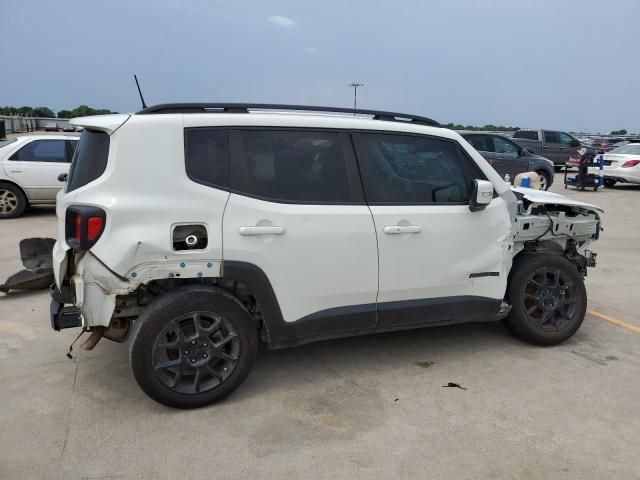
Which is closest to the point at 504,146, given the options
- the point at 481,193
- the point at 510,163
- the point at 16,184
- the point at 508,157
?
the point at 508,157

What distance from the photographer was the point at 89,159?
3223mm

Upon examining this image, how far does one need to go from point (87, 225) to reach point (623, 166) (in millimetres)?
17463

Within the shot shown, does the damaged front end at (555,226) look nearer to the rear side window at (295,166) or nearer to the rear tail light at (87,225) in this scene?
the rear side window at (295,166)

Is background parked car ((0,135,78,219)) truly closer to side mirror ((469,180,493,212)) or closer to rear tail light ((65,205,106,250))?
rear tail light ((65,205,106,250))

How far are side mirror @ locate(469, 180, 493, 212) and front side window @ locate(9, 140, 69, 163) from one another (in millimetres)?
8609

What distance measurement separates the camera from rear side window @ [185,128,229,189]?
3211mm

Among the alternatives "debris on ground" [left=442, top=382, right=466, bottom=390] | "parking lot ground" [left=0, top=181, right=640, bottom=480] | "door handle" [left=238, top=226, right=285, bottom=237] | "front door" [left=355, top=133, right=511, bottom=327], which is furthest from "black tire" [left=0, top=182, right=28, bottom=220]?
"debris on ground" [left=442, top=382, right=466, bottom=390]

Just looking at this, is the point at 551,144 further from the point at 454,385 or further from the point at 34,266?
the point at 34,266

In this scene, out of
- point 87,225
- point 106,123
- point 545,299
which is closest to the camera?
point 87,225

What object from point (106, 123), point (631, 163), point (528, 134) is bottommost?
point (631, 163)

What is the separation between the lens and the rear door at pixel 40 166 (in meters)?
9.70

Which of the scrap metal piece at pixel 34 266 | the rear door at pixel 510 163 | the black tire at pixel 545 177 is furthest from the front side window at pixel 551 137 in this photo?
the scrap metal piece at pixel 34 266

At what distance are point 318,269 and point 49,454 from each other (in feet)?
6.00

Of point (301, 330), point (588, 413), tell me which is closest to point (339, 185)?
point (301, 330)
